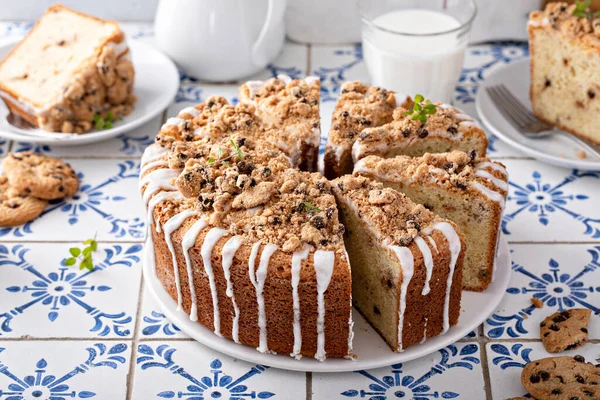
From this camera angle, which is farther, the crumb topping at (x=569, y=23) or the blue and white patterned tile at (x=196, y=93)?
the blue and white patterned tile at (x=196, y=93)

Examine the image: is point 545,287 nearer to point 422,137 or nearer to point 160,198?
point 422,137

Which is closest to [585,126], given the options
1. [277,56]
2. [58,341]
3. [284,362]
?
[277,56]

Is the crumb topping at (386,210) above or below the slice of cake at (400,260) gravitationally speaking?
above

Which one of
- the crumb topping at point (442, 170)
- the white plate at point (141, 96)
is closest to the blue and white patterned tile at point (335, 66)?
the white plate at point (141, 96)

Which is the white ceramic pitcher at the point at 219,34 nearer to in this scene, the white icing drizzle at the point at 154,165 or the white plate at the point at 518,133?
the white plate at the point at 518,133

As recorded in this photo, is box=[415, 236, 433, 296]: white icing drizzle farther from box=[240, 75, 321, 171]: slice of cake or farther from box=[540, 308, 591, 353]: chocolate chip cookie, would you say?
box=[240, 75, 321, 171]: slice of cake

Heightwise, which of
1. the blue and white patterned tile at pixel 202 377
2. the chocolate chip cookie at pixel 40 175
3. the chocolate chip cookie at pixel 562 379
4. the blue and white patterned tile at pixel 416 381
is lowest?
the blue and white patterned tile at pixel 202 377

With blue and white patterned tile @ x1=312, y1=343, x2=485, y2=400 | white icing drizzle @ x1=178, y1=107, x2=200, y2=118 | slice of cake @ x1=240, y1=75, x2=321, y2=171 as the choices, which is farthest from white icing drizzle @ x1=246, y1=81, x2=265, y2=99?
blue and white patterned tile @ x1=312, y1=343, x2=485, y2=400
